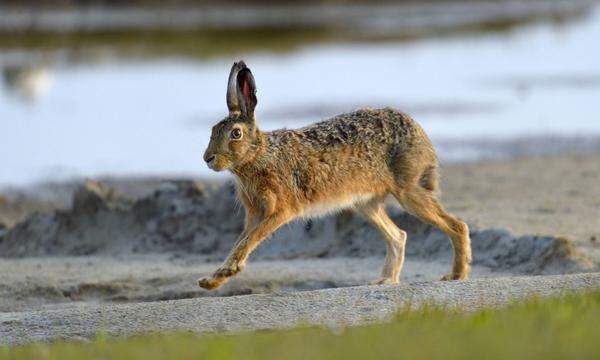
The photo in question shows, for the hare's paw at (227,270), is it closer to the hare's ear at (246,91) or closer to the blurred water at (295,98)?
the hare's ear at (246,91)

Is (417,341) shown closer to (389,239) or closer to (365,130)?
(365,130)

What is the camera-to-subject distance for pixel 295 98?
23.6 metres

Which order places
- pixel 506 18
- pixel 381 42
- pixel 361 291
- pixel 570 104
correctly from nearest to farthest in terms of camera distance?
pixel 361 291 → pixel 570 104 → pixel 381 42 → pixel 506 18

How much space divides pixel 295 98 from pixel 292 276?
12737 mm

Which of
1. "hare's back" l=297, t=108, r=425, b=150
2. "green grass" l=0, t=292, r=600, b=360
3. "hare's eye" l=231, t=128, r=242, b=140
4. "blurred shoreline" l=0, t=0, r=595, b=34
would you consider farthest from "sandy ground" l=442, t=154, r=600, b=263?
"blurred shoreline" l=0, t=0, r=595, b=34

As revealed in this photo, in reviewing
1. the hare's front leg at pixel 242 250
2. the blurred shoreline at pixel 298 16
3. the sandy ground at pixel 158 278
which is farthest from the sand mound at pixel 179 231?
the blurred shoreline at pixel 298 16

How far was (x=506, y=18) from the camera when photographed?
40.0 metres

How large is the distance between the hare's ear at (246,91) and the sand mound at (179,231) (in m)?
2.95

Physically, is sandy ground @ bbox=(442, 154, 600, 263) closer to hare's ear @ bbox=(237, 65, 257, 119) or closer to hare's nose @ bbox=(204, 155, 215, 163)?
hare's ear @ bbox=(237, 65, 257, 119)

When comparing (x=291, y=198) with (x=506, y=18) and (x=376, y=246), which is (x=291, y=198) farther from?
(x=506, y=18)

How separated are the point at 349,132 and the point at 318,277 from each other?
1.48 metres

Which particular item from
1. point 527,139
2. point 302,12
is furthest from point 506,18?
point 527,139

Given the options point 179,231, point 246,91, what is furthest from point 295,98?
point 246,91

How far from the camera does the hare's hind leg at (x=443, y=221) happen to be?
10.3 m
